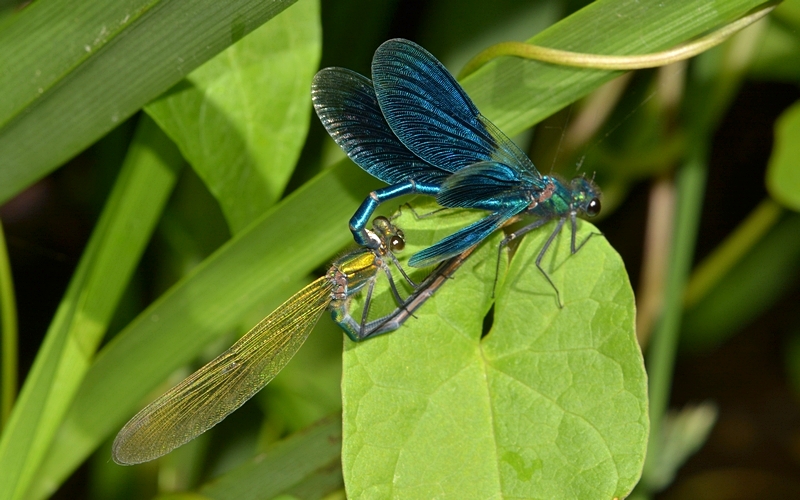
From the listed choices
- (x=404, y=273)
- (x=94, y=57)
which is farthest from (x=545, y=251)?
(x=94, y=57)

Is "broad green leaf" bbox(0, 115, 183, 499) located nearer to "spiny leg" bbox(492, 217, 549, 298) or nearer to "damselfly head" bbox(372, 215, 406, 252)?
"damselfly head" bbox(372, 215, 406, 252)

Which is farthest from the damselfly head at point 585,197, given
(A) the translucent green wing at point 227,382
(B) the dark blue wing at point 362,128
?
(A) the translucent green wing at point 227,382

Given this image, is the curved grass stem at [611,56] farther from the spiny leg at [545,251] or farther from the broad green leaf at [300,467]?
the broad green leaf at [300,467]

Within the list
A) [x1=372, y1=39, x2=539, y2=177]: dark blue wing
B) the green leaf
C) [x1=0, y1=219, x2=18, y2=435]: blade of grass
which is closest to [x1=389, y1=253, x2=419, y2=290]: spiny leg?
[x1=372, y1=39, x2=539, y2=177]: dark blue wing

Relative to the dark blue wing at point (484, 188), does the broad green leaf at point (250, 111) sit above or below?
above

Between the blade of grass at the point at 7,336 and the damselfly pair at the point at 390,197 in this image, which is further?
the blade of grass at the point at 7,336

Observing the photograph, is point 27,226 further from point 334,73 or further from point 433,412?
point 433,412

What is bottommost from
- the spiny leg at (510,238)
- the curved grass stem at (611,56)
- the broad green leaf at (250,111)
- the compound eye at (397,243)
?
the spiny leg at (510,238)
